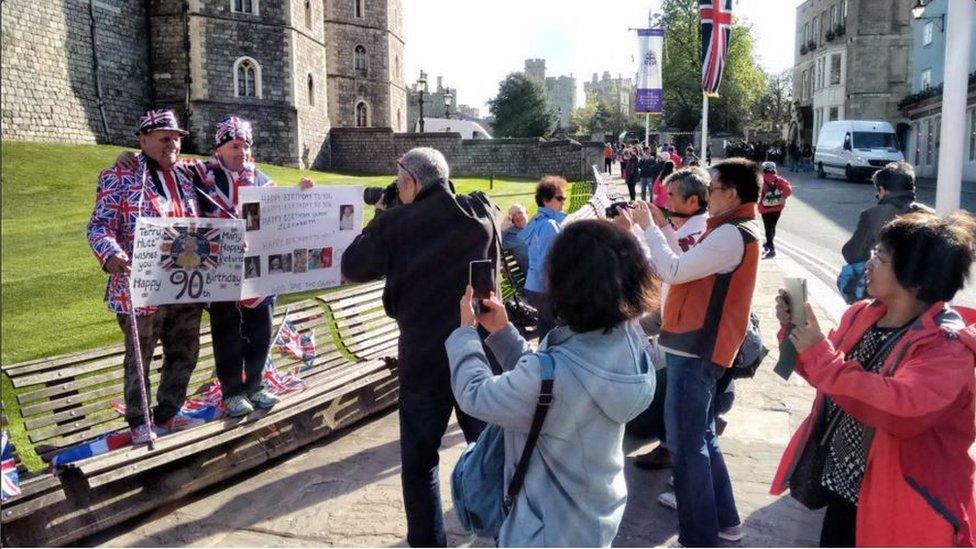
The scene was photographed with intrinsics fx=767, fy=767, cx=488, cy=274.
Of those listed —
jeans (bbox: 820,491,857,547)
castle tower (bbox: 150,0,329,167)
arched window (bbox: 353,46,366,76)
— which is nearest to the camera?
jeans (bbox: 820,491,857,547)

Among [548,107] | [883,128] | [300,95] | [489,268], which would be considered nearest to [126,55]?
[300,95]

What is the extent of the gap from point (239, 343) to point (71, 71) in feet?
101

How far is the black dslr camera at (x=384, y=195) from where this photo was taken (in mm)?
3845

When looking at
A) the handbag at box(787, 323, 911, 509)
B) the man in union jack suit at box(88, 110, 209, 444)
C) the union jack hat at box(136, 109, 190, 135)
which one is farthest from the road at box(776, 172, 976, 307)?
the union jack hat at box(136, 109, 190, 135)

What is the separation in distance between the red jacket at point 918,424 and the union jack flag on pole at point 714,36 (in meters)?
10.3

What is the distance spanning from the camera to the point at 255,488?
436cm

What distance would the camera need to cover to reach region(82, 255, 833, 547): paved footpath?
3.76 metres

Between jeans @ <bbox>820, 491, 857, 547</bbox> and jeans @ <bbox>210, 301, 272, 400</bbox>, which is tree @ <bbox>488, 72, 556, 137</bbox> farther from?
jeans @ <bbox>820, 491, 857, 547</bbox>

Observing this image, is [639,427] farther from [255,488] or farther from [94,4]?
[94,4]

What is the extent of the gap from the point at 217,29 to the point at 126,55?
4.04 m

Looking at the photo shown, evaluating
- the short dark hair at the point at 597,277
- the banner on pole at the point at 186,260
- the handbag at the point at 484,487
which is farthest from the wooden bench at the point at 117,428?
the short dark hair at the point at 597,277

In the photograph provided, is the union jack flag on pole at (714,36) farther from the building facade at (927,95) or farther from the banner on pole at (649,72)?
the building facade at (927,95)

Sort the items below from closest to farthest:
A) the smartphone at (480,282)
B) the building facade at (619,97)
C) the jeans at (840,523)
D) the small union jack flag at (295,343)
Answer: the smartphone at (480,282)
the jeans at (840,523)
the small union jack flag at (295,343)
the building facade at (619,97)

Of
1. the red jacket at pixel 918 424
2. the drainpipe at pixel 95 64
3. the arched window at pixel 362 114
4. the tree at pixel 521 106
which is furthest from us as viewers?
the tree at pixel 521 106
